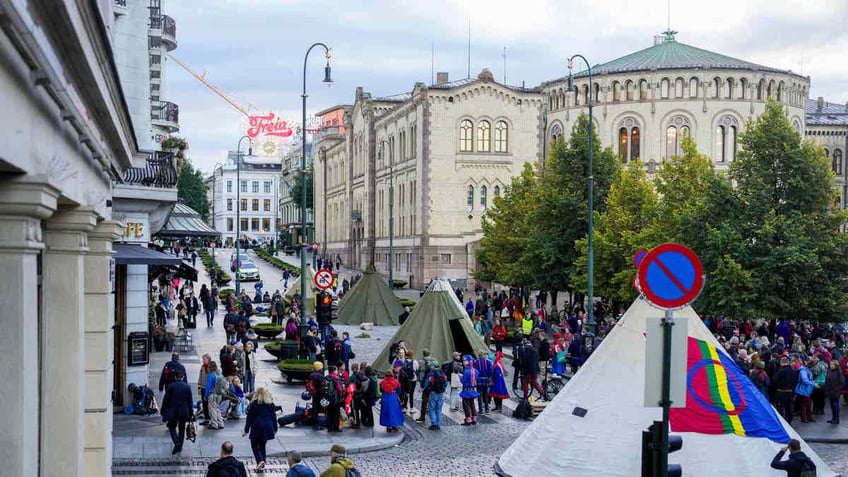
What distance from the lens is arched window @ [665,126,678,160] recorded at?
244ft

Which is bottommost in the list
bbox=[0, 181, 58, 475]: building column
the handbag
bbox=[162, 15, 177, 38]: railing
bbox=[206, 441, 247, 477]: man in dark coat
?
the handbag

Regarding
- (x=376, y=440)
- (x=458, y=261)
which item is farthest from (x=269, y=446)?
(x=458, y=261)

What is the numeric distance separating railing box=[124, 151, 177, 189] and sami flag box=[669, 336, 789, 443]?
12.6 meters

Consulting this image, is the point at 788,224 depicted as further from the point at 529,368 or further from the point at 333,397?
the point at 333,397

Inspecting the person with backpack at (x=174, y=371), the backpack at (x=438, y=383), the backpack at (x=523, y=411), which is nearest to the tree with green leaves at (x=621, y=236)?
the backpack at (x=523, y=411)

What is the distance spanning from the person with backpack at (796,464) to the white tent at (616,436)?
1.24m

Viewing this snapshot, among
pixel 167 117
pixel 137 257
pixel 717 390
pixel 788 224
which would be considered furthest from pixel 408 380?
pixel 167 117

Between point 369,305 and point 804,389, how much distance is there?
26.1 metres

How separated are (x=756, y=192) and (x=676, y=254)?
26.4 meters

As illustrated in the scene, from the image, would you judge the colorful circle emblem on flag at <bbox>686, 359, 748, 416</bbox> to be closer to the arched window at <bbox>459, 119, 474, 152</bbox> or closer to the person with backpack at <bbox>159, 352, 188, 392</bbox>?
the person with backpack at <bbox>159, 352, 188, 392</bbox>

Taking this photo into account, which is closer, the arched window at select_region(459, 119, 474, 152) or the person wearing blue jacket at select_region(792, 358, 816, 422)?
the person wearing blue jacket at select_region(792, 358, 816, 422)

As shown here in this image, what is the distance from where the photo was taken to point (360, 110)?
299 feet

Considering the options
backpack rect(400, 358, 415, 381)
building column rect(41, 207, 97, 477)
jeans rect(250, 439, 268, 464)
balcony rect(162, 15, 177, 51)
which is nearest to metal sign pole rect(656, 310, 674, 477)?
building column rect(41, 207, 97, 477)

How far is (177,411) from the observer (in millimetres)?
18172
